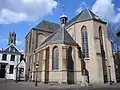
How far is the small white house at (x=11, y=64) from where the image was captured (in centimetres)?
4028

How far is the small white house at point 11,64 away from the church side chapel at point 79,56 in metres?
16.1

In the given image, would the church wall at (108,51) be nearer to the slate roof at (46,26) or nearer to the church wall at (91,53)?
the church wall at (91,53)

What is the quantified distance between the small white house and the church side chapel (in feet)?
52.9

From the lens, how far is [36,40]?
3569cm

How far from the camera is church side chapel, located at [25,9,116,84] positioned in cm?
2342

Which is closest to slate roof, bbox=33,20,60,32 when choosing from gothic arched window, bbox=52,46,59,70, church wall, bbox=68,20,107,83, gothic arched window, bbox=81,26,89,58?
church wall, bbox=68,20,107,83

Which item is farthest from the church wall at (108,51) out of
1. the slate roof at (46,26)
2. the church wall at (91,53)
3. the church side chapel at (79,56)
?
the slate roof at (46,26)

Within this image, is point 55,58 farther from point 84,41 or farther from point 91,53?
point 84,41

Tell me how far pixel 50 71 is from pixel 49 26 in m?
19.5

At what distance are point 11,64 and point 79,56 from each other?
26.1m

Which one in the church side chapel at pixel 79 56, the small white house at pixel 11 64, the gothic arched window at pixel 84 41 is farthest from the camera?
the small white house at pixel 11 64

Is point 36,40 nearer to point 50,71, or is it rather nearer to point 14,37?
point 50,71

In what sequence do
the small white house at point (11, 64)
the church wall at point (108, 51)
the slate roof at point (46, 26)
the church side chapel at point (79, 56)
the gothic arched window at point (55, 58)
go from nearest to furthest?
the church side chapel at point (79, 56)
the gothic arched window at point (55, 58)
the church wall at point (108, 51)
the slate roof at point (46, 26)
the small white house at point (11, 64)

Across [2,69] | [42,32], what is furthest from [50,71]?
[2,69]
